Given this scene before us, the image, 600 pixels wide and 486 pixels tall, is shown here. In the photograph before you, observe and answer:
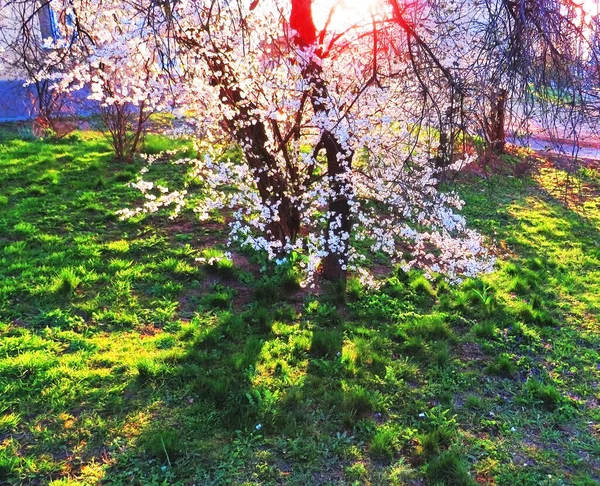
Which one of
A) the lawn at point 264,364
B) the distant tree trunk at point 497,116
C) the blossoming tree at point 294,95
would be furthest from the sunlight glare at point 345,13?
the lawn at point 264,364

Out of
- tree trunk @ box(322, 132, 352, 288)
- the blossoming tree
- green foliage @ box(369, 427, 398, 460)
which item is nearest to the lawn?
green foliage @ box(369, 427, 398, 460)

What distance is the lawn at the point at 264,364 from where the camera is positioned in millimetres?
2750

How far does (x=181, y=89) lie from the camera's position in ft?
14.2

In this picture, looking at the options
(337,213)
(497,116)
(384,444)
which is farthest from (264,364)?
(497,116)

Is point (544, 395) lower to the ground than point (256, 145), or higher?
lower

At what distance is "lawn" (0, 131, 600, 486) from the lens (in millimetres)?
2750

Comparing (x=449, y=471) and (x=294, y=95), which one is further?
(x=294, y=95)

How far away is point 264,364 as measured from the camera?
3.56 metres

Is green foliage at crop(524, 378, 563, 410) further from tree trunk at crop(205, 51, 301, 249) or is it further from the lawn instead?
tree trunk at crop(205, 51, 301, 249)

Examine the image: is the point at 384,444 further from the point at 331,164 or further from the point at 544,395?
the point at 331,164

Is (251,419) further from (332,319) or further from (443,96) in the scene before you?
(443,96)

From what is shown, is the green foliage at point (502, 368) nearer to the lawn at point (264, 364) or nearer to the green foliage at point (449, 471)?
the lawn at point (264, 364)

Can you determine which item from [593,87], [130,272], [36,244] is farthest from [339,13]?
[36,244]

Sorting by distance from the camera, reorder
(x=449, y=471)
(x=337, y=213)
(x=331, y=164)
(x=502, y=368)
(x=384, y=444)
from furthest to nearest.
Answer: (x=337, y=213)
(x=331, y=164)
(x=502, y=368)
(x=384, y=444)
(x=449, y=471)
